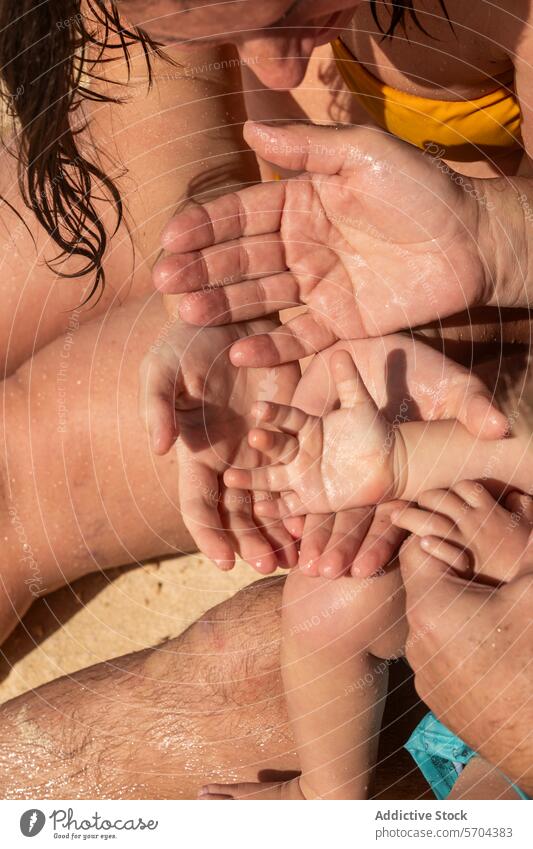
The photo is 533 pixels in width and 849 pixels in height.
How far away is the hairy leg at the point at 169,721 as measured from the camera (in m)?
1.01

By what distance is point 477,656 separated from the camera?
82 centimetres

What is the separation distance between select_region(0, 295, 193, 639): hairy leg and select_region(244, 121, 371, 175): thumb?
0.31 m

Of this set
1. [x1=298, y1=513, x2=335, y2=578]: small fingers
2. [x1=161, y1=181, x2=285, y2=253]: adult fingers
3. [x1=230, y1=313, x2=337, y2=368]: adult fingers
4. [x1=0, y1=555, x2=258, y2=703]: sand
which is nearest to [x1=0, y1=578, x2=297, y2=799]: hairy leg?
[x1=0, y1=555, x2=258, y2=703]: sand

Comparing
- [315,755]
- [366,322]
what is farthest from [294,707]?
[366,322]

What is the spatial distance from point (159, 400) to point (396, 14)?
51 cm

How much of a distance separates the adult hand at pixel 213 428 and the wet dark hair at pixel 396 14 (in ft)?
1.19

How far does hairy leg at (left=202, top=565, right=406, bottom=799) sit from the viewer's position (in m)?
0.85

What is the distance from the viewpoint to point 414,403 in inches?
37.0

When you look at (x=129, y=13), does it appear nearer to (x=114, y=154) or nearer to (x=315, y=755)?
(x=114, y=154)

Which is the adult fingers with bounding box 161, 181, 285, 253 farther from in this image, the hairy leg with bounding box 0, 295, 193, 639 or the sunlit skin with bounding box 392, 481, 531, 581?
the sunlit skin with bounding box 392, 481, 531, 581

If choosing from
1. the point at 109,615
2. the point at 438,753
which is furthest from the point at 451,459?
the point at 109,615
